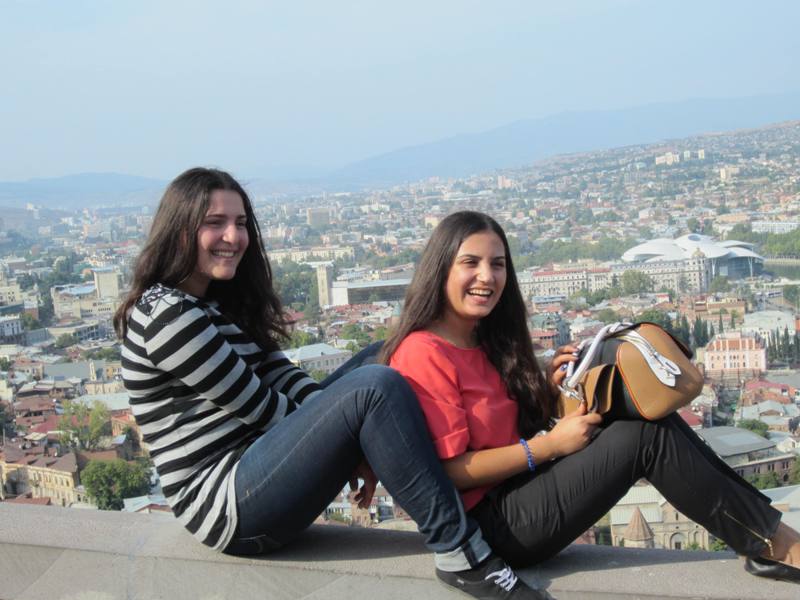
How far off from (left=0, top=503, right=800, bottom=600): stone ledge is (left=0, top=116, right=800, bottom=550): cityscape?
8cm

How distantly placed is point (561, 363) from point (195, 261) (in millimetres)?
399

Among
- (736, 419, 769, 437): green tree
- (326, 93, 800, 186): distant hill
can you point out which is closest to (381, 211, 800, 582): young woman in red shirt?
(736, 419, 769, 437): green tree

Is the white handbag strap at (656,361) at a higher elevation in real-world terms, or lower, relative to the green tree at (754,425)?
higher

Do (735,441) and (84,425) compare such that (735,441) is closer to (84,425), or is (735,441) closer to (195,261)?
(84,425)

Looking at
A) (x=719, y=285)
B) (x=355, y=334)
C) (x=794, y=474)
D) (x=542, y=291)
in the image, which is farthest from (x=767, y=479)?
(x=719, y=285)

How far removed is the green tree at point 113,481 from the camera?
8281 mm

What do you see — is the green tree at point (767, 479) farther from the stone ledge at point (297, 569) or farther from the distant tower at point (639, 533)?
the stone ledge at point (297, 569)

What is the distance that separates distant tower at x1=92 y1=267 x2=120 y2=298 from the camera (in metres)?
25.5

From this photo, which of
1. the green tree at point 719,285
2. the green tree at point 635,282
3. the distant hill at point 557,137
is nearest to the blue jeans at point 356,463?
the green tree at point 635,282

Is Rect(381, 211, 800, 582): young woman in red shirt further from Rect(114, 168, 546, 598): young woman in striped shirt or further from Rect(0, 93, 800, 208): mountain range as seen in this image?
Rect(0, 93, 800, 208): mountain range

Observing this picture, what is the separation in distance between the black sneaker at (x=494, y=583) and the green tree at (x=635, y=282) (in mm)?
21976

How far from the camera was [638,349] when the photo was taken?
974mm

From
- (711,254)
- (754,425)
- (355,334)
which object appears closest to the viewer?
(754,425)

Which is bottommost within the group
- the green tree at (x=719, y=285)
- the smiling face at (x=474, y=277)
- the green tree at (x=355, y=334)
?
the green tree at (x=719, y=285)
